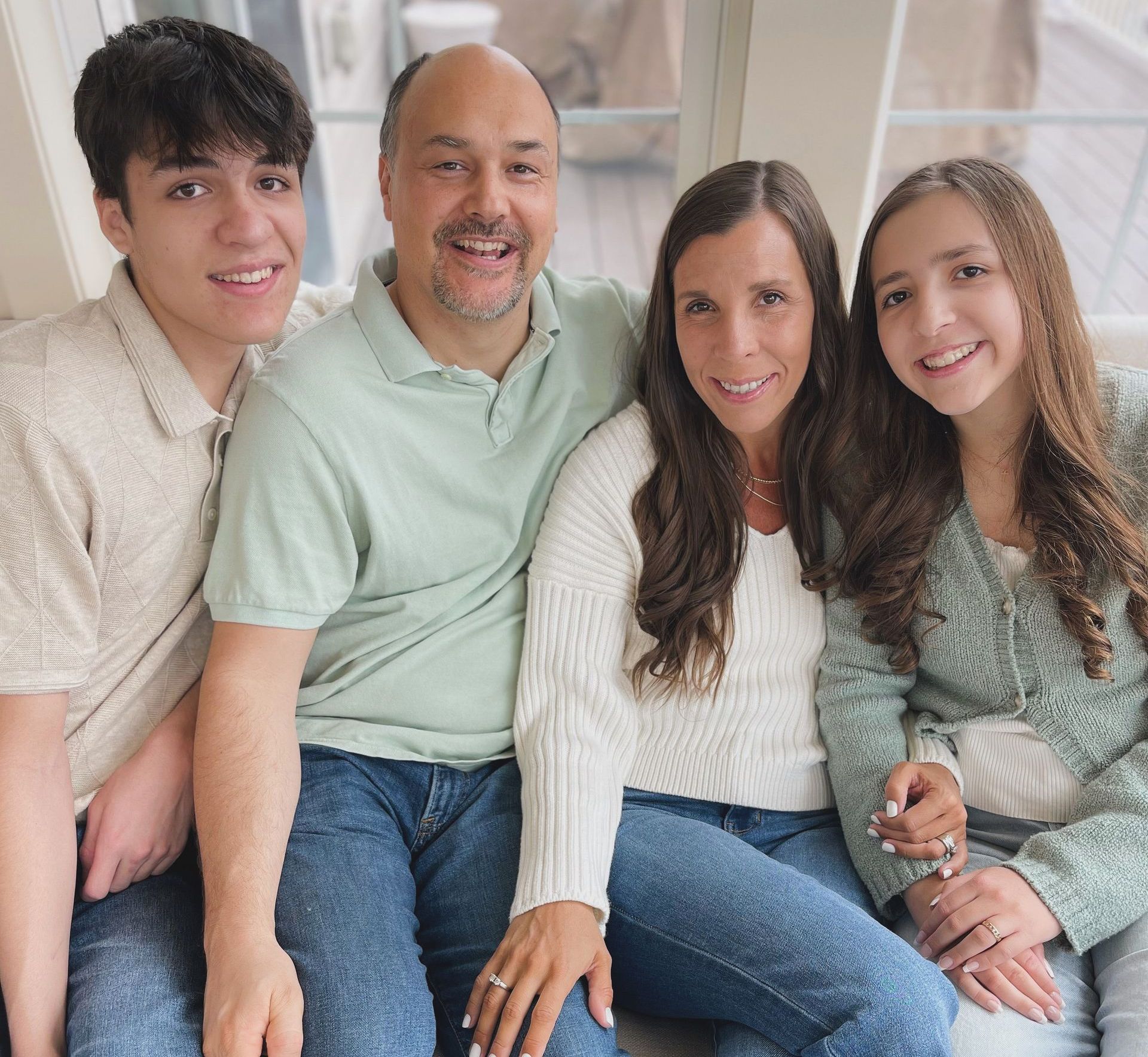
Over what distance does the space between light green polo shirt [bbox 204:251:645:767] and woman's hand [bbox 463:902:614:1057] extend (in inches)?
11.0

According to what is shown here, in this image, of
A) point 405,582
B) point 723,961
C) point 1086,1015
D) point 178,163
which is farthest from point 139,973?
point 1086,1015

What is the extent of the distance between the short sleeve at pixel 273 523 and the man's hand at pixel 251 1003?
1.30 ft

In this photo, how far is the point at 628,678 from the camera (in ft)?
4.80

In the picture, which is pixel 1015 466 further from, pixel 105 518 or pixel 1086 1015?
pixel 105 518

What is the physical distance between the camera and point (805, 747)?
147 cm

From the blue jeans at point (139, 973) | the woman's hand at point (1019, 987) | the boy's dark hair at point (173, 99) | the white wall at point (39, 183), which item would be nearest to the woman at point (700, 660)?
the woman's hand at point (1019, 987)

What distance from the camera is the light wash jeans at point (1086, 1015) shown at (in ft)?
3.77

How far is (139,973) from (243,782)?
24 cm

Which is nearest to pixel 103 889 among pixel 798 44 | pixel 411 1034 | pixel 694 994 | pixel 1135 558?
pixel 411 1034

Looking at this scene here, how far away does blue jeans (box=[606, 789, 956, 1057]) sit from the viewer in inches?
44.3

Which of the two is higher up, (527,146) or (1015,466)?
(527,146)

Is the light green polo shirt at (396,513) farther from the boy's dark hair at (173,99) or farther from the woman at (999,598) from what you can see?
the woman at (999,598)

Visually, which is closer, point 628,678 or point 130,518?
point 130,518

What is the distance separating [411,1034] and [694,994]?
0.35 metres
